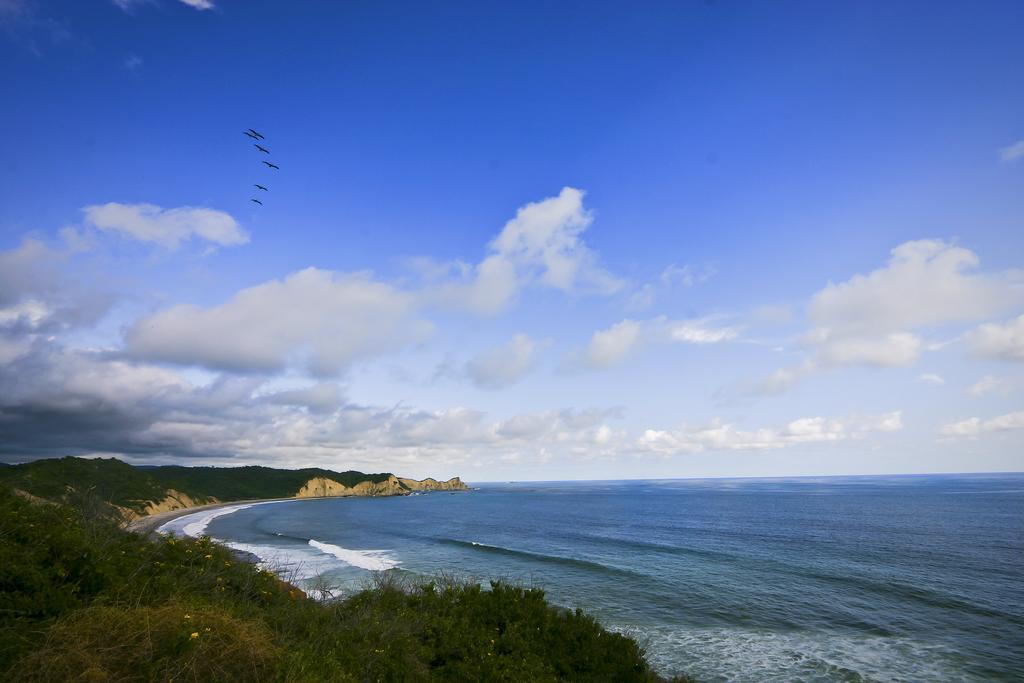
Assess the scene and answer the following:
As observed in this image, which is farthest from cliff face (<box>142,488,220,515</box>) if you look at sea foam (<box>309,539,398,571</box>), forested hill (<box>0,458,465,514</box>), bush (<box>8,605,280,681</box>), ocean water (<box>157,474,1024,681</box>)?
bush (<box>8,605,280,681</box>)

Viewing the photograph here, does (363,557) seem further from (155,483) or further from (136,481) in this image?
(155,483)

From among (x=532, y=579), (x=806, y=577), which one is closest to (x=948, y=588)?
(x=806, y=577)

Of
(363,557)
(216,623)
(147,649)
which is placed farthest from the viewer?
(363,557)

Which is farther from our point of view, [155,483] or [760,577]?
[155,483]

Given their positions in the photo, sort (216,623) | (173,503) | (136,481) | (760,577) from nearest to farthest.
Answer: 1. (216,623)
2. (760,577)
3. (136,481)
4. (173,503)

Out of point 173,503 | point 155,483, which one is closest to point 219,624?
point 173,503

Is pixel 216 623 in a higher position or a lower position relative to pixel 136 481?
higher

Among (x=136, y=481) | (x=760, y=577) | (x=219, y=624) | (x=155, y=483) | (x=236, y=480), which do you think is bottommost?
(x=236, y=480)
